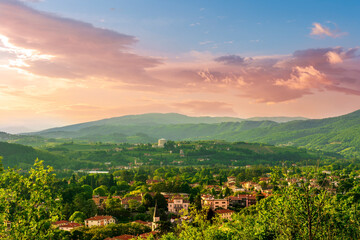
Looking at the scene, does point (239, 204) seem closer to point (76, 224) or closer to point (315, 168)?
point (76, 224)

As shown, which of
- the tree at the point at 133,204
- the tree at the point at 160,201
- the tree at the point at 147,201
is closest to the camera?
the tree at the point at 133,204

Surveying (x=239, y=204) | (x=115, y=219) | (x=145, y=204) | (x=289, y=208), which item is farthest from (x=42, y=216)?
(x=239, y=204)

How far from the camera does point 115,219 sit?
68375 mm

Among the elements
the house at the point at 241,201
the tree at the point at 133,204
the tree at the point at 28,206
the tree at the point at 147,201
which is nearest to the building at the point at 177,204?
the tree at the point at 147,201

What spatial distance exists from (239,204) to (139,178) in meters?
57.1

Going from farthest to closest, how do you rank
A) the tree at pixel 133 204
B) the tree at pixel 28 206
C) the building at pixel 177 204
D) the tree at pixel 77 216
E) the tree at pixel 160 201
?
1. the tree at pixel 160 201
2. the building at pixel 177 204
3. the tree at pixel 133 204
4. the tree at pixel 77 216
5. the tree at pixel 28 206

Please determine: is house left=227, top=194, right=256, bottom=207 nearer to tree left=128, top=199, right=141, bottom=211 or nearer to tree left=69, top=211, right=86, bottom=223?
tree left=128, top=199, right=141, bottom=211

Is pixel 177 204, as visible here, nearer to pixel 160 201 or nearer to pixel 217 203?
pixel 160 201

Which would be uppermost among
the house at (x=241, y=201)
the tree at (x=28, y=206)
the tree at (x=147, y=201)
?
the tree at (x=28, y=206)

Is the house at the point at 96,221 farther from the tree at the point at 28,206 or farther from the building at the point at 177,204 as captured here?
the tree at the point at 28,206

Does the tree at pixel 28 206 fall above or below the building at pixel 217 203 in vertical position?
above

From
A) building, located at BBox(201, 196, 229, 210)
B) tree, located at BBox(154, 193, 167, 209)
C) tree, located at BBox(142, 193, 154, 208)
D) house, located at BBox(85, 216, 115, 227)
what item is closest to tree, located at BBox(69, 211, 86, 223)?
house, located at BBox(85, 216, 115, 227)

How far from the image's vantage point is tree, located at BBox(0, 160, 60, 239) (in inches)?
603

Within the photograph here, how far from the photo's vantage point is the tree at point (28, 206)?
15.3m
